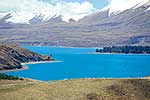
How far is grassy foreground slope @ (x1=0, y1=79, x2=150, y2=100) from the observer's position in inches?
2020

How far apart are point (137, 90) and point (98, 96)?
21.4 ft

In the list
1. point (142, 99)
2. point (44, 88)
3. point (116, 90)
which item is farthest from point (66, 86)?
point (142, 99)

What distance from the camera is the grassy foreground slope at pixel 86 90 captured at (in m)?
51.3

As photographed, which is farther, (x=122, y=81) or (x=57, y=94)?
(x=122, y=81)

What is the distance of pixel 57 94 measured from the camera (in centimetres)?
5212

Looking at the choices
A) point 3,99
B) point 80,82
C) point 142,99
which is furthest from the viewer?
point 80,82

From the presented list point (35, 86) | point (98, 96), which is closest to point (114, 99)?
point (98, 96)

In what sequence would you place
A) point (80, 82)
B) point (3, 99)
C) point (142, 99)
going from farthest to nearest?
point (80, 82) → point (142, 99) → point (3, 99)

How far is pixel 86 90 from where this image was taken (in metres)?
54.1

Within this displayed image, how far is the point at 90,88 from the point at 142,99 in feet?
22.5

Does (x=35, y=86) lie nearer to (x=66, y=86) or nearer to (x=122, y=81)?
(x=66, y=86)

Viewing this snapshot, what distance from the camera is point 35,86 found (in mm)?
55969

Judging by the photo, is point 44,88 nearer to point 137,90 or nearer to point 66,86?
point 66,86

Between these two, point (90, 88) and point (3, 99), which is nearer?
point (3, 99)
